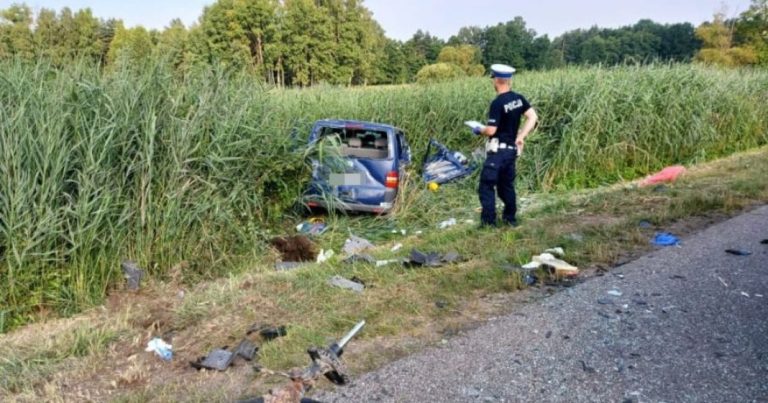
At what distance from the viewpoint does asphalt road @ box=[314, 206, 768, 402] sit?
2.75 meters

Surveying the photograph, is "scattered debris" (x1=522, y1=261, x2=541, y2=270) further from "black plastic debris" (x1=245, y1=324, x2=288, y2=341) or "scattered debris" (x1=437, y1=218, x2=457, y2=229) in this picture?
"scattered debris" (x1=437, y1=218, x2=457, y2=229)

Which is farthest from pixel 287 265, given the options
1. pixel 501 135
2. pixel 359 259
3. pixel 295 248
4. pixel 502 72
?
pixel 502 72

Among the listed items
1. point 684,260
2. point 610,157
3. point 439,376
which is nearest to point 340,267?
point 439,376

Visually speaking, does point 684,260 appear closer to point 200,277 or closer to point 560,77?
point 200,277

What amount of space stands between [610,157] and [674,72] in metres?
3.43

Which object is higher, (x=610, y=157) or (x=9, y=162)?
(x=9, y=162)

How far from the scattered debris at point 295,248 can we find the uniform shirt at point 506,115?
8.55 feet

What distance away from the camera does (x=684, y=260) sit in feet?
15.5

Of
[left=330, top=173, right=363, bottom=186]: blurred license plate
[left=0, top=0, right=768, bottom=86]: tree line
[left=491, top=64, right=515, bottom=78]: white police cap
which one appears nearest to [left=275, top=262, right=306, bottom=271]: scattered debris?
[left=330, top=173, right=363, bottom=186]: blurred license plate

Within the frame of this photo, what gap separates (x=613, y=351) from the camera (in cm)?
316

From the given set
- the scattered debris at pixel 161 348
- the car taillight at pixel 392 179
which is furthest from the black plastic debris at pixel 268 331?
the car taillight at pixel 392 179

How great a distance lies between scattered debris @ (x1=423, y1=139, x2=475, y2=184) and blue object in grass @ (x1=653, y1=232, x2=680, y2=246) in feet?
15.8

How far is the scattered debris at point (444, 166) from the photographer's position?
33.3 feet

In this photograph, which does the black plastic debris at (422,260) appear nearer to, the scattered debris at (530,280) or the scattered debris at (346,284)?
the scattered debris at (346,284)
